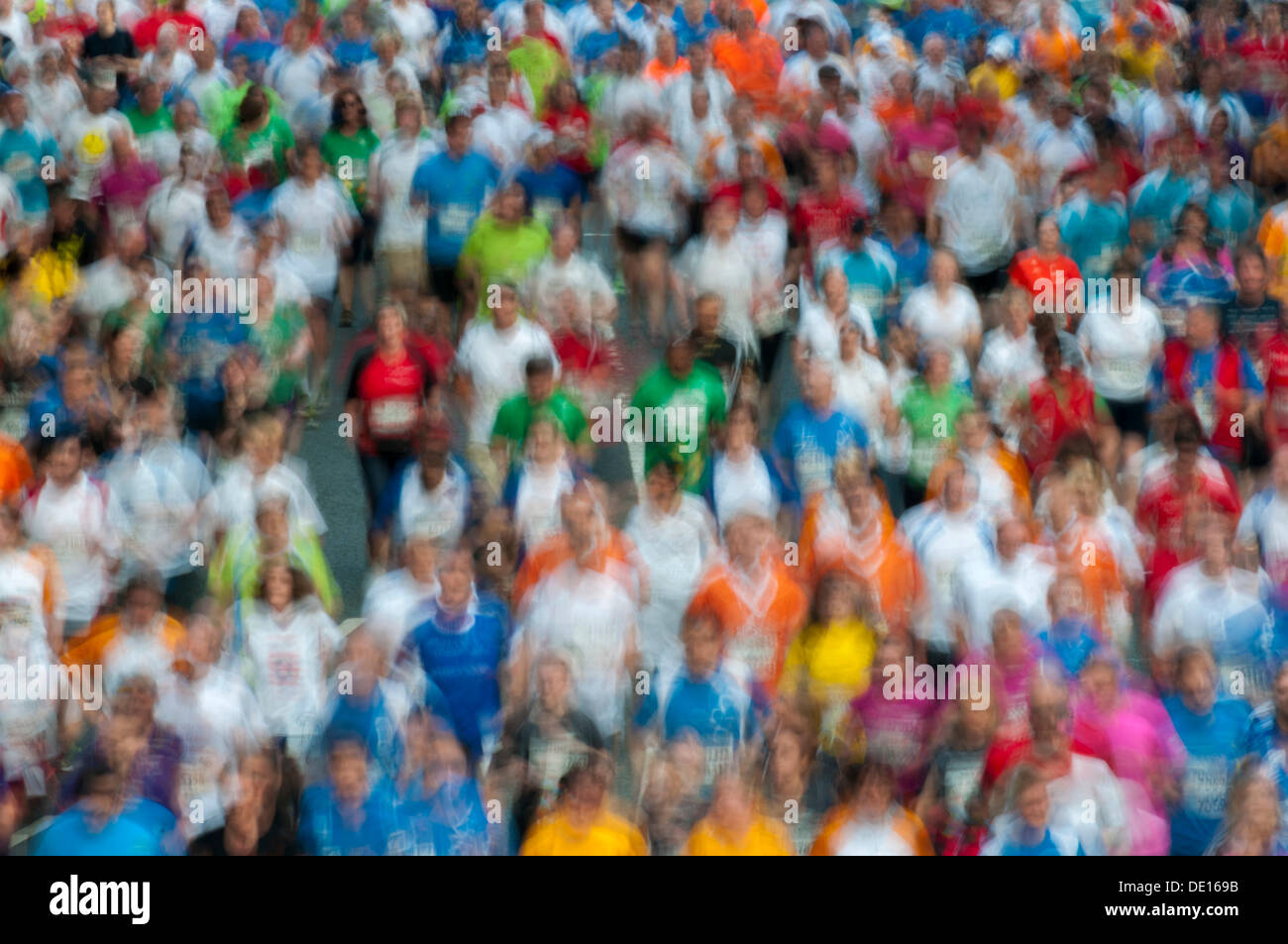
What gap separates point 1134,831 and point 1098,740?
0.42m

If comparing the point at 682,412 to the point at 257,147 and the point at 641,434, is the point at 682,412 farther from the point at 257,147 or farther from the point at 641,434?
the point at 257,147

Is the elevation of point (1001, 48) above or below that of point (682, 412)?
above

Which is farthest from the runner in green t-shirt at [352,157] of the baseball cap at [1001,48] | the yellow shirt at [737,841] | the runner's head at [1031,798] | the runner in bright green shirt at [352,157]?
the runner's head at [1031,798]

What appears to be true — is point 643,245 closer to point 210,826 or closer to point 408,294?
point 408,294

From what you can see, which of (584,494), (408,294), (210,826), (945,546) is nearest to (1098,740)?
(945,546)

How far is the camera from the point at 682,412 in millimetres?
12758

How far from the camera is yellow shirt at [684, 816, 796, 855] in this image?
9.20 meters

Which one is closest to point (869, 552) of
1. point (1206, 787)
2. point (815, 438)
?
point (815, 438)

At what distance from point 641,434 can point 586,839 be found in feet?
14.6

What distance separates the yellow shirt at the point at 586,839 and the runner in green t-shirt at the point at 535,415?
3.38m

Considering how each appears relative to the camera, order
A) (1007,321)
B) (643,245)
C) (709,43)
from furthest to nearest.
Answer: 1. (709,43)
2. (643,245)
3. (1007,321)

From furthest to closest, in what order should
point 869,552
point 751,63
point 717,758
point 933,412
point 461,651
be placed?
point 751,63 → point 933,412 → point 869,552 → point 461,651 → point 717,758

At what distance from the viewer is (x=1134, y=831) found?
9594 mm

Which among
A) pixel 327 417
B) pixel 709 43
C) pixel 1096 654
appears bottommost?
pixel 1096 654
